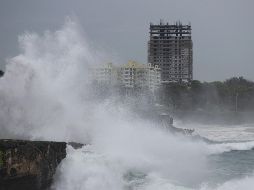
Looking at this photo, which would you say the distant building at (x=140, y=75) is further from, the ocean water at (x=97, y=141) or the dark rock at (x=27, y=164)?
the dark rock at (x=27, y=164)

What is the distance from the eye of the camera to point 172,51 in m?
145

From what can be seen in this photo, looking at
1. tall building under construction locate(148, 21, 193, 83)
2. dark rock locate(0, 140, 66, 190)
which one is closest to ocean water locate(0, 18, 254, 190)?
dark rock locate(0, 140, 66, 190)

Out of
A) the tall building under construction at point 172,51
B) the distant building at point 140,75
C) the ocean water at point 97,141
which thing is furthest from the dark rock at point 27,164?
the tall building under construction at point 172,51

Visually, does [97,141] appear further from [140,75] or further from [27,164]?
[140,75]

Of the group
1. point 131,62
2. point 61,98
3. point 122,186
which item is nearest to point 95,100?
point 61,98

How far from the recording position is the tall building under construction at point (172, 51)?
14388cm

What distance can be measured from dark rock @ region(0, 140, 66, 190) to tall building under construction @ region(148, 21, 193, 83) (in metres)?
124

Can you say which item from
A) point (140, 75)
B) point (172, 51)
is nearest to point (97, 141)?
point (140, 75)

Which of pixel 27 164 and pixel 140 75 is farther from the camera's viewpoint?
pixel 140 75

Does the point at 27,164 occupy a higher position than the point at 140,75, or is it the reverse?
the point at 140,75

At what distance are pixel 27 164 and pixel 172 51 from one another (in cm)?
12873

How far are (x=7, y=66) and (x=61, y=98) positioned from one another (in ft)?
10.3

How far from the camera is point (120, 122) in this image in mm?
31859

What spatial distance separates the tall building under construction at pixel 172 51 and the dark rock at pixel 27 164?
124m
